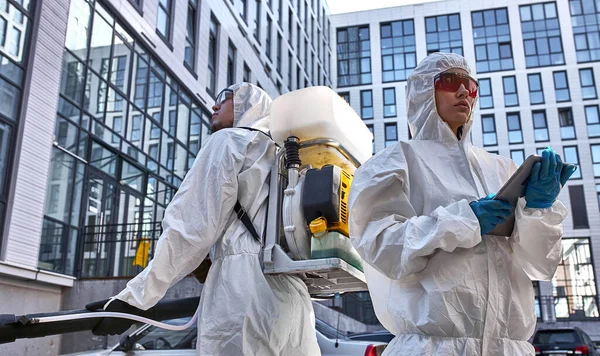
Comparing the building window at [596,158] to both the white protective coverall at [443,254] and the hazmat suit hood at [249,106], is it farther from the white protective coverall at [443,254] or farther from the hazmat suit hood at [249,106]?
the white protective coverall at [443,254]

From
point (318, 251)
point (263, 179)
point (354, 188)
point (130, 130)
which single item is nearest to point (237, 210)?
point (263, 179)

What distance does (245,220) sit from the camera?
3256 mm

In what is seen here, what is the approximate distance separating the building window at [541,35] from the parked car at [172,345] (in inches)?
1502

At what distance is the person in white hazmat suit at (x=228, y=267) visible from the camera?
296cm

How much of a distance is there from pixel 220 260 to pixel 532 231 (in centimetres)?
159

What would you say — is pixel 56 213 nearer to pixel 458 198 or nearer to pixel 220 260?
pixel 220 260

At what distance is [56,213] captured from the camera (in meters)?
11.8

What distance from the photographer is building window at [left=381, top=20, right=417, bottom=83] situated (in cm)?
4297

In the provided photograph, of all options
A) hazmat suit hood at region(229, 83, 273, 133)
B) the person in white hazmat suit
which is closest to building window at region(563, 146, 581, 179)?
hazmat suit hood at region(229, 83, 273, 133)

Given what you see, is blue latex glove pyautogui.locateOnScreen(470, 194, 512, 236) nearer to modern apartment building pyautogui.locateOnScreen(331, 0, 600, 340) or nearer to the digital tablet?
the digital tablet

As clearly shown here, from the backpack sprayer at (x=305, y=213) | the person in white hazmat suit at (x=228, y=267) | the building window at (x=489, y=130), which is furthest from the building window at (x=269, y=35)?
the person in white hazmat suit at (x=228, y=267)

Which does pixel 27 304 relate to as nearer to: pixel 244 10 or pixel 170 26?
pixel 170 26

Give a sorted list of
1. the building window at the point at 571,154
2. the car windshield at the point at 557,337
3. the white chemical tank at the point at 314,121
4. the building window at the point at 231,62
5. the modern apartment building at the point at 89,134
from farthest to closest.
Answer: the building window at the point at 571,154 → the building window at the point at 231,62 → the car windshield at the point at 557,337 → the modern apartment building at the point at 89,134 → the white chemical tank at the point at 314,121

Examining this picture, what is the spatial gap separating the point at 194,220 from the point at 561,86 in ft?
135
